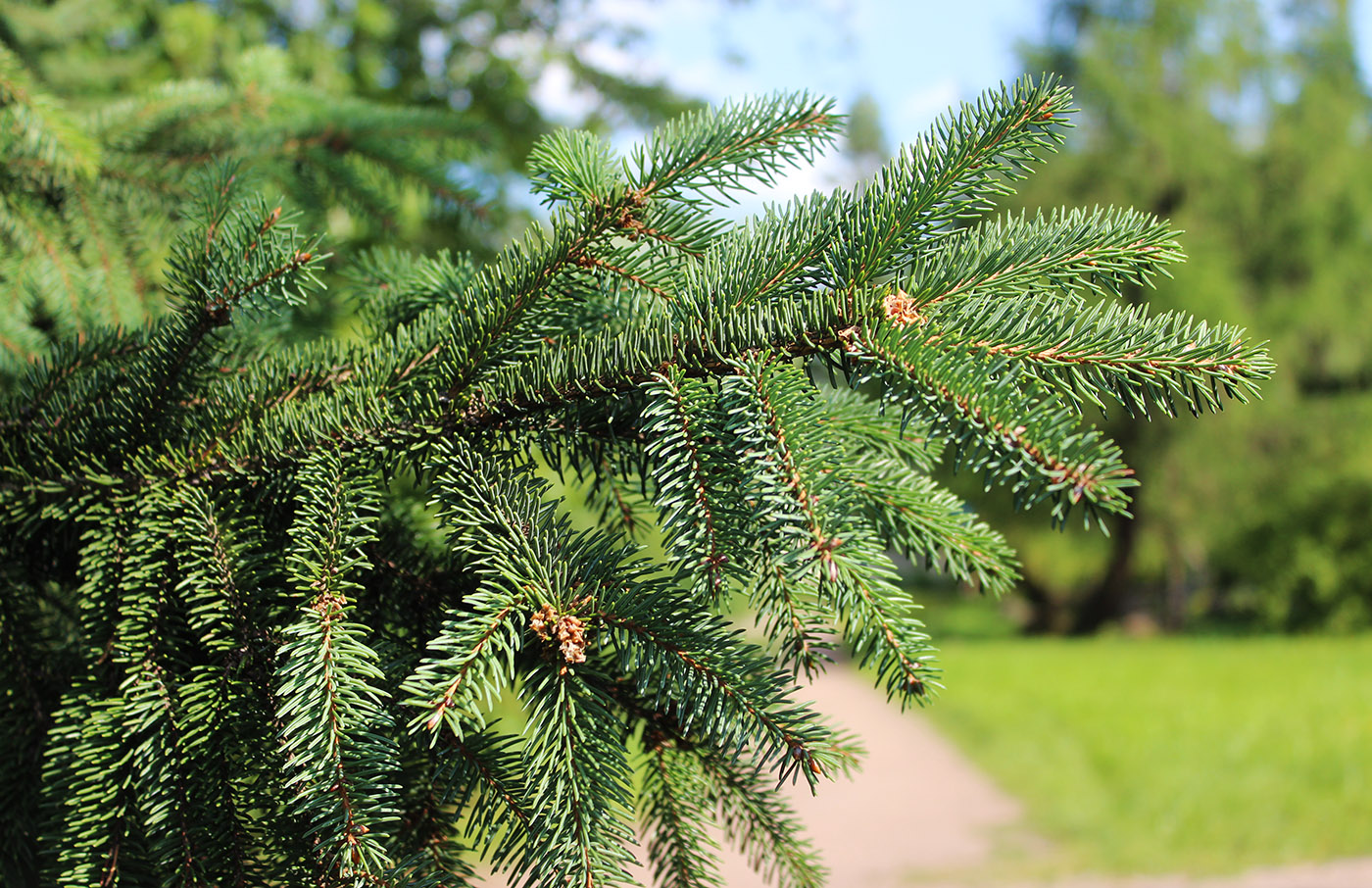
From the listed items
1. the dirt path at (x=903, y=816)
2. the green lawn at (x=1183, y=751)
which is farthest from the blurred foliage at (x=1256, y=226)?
the dirt path at (x=903, y=816)

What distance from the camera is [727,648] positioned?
2.71 ft

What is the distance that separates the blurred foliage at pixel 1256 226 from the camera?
16.1 meters

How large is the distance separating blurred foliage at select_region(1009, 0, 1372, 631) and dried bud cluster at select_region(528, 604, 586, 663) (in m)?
16.8

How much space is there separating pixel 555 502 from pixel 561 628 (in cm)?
14

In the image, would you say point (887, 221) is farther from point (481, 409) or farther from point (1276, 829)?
point (1276, 829)

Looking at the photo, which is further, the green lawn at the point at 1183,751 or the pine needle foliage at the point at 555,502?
the green lawn at the point at 1183,751

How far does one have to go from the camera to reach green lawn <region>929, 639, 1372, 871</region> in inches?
217

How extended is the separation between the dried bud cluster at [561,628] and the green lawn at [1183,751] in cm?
561

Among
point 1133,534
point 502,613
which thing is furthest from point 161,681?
point 1133,534

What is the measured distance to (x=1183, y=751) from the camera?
7352mm

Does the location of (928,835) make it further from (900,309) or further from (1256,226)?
(1256,226)

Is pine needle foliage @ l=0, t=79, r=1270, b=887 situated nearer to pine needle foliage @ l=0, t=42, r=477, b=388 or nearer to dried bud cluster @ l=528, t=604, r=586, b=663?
dried bud cluster @ l=528, t=604, r=586, b=663

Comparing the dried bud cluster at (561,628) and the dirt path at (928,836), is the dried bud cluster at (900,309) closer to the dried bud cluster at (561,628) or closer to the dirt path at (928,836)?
the dried bud cluster at (561,628)

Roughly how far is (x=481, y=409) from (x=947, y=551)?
555 millimetres
